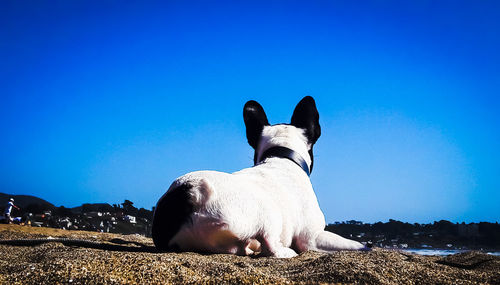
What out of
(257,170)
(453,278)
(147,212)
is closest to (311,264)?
(453,278)

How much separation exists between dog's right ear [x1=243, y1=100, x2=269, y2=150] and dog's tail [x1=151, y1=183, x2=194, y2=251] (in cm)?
259

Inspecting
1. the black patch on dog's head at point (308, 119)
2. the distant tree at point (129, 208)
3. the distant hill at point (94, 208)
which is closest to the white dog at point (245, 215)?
the black patch on dog's head at point (308, 119)

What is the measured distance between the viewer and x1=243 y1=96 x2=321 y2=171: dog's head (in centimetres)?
532

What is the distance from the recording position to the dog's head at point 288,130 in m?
5.32

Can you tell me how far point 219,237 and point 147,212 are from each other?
1290cm

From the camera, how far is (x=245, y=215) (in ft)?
11.0

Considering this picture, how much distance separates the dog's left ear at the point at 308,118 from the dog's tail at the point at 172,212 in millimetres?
2837

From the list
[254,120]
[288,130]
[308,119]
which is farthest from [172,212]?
[308,119]

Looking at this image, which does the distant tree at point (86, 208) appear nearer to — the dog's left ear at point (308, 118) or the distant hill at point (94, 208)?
the distant hill at point (94, 208)

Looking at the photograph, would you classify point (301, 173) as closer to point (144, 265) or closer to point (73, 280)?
point (144, 265)

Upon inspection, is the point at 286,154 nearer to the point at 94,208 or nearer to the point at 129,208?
the point at 129,208

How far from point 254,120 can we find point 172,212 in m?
2.82

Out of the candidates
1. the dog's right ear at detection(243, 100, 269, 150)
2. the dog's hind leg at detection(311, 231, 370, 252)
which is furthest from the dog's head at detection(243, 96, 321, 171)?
the dog's hind leg at detection(311, 231, 370, 252)

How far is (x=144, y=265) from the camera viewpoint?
1.97 meters
